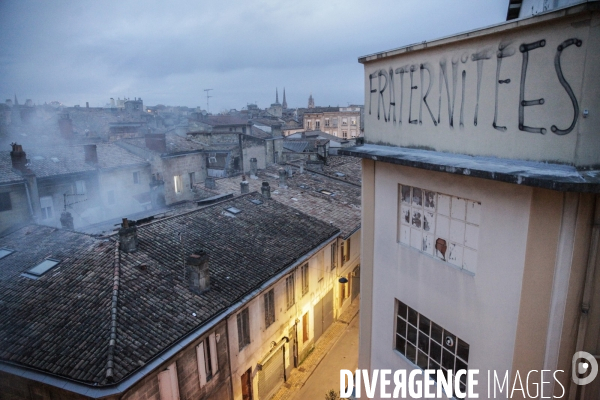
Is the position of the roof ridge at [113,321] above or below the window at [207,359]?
above

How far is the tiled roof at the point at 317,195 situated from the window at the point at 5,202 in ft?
36.0

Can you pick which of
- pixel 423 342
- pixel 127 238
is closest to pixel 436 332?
pixel 423 342

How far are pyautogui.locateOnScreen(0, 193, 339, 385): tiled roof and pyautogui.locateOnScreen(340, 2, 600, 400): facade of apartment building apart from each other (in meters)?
5.97

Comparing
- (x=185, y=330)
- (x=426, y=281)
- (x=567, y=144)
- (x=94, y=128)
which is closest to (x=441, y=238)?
(x=426, y=281)

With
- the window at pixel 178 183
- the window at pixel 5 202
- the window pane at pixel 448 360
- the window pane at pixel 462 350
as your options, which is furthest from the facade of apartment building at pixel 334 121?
the window pane at pixel 462 350

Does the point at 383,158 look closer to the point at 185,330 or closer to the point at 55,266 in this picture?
the point at 185,330

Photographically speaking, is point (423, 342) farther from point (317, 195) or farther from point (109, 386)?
point (317, 195)

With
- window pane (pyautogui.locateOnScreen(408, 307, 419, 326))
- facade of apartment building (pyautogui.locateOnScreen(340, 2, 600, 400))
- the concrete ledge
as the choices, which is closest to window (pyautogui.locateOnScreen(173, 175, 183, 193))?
facade of apartment building (pyautogui.locateOnScreen(340, 2, 600, 400))

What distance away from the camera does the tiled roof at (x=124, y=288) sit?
8.42 m

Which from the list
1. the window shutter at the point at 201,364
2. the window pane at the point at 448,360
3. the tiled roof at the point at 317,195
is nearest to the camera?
the window pane at the point at 448,360

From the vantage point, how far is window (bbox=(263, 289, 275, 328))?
43.7 ft

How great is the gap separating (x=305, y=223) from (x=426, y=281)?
11.5 meters

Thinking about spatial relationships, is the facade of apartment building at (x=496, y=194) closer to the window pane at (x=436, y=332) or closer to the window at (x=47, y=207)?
the window pane at (x=436, y=332)

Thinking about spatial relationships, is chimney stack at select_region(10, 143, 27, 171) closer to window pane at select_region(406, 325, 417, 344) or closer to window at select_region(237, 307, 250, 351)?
window at select_region(237, 307, 250, 351)
